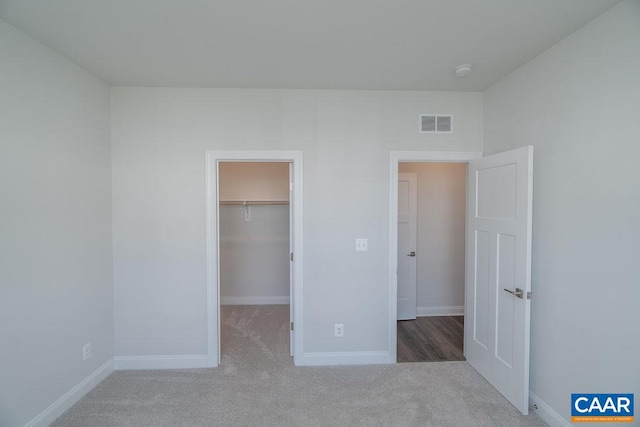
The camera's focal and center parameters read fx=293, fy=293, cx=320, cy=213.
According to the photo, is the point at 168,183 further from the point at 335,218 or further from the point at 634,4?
the point at 634,4

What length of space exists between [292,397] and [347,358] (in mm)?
702

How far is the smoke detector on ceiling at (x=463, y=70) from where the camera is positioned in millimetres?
2275

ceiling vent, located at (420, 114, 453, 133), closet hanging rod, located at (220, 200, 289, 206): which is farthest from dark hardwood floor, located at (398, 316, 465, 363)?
closet hanging rod, located at (220, 200, 289, 206)

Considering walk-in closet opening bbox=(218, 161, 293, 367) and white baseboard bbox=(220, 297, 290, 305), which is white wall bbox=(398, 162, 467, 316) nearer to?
walk-in closet opening bbox=(218, 161, 293, 367)

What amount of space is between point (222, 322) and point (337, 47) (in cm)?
343

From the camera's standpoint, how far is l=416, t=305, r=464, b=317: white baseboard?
13.3ft

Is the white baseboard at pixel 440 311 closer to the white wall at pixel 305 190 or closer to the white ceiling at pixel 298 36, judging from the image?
the white wall at pixel 305 190

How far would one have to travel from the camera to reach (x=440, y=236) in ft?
13.3

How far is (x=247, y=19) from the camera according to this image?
1.72 metres

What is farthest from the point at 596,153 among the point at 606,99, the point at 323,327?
the point at 323,327

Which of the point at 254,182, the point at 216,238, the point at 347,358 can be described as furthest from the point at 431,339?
the point at 254,182

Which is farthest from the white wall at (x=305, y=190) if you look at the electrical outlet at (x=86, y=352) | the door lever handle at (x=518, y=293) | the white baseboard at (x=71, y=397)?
the door lever handle at (x=518, y=293)

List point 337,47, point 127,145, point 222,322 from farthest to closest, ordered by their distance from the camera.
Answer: point 222,322, point 127,145, point 337,47

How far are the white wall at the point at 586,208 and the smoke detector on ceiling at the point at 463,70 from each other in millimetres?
404
